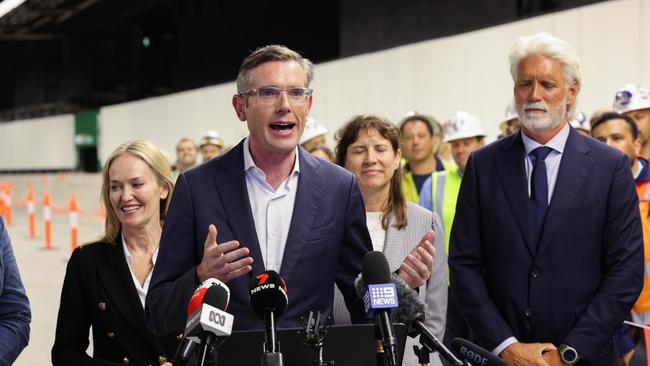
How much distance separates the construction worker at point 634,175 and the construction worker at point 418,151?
1.65 metres

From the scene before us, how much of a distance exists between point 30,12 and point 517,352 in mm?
27185

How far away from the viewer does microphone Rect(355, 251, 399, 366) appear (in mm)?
2104

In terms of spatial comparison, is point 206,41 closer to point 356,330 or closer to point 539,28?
point 539,28

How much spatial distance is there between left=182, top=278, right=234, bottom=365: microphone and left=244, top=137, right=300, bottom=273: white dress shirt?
779 mm

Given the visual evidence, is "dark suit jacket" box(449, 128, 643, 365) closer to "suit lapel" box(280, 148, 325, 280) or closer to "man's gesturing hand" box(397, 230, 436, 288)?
"man's gesturing hand" box(397, 230, 436, 288)

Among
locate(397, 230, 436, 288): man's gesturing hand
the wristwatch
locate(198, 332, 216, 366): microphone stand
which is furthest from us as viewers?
the wristwatch

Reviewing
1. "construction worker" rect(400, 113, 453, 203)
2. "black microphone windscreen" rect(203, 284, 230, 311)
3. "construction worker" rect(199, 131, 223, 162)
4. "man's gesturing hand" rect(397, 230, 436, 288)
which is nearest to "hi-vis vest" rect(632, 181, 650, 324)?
"man's gesturing hand" rect(397, 230, 436, 288)

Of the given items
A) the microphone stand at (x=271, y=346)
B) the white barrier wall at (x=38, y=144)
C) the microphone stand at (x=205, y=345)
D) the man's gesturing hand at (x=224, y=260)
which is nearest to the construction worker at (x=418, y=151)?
the man's gesturing hand at (x=224, y=260)

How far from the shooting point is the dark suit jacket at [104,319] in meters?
3.49

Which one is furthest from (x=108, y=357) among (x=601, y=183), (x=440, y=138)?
(x=440, y=138)

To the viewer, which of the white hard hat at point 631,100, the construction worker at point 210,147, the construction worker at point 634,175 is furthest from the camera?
the construction worker at point 210,147

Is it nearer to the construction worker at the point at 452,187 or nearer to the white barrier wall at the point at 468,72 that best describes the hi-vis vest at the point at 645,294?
A: the construction worker at the point at 452,187

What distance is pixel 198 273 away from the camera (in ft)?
8.50

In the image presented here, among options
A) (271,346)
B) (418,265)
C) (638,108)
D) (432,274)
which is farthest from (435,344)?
(638,108)
